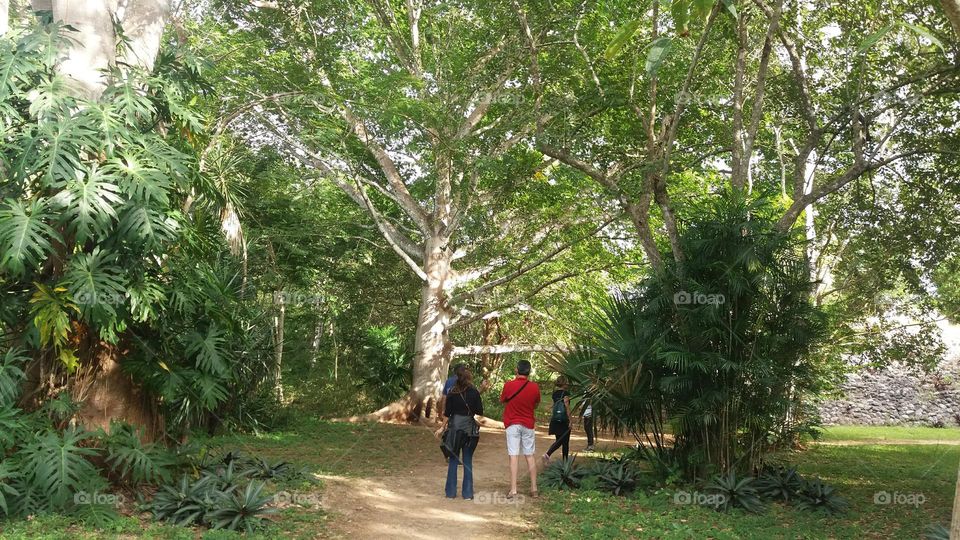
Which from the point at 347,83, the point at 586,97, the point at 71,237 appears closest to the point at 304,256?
the point at 347,83

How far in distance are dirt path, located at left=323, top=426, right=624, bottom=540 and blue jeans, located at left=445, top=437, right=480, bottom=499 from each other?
108 mm

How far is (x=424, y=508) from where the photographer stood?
8500 mm

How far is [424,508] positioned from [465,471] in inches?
26.7

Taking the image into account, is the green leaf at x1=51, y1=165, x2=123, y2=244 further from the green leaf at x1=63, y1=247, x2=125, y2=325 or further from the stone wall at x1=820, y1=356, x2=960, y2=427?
the stone wall at x1=820, y1=356, x2=960, y2=427

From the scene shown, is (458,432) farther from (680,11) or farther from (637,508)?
(680,11)

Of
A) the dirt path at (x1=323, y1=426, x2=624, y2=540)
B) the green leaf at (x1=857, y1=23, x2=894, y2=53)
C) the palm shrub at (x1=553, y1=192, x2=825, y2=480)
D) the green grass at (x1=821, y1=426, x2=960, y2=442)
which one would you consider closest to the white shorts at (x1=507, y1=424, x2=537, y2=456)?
the dirt path at (x1=323, y1=426, x2=624, y2=540)

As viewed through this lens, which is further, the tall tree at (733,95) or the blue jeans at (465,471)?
the tall tree at (733,95)

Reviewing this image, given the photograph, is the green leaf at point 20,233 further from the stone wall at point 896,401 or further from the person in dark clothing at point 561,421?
the stone wall at point 896,401

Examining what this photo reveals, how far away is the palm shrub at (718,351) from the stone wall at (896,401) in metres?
20.3

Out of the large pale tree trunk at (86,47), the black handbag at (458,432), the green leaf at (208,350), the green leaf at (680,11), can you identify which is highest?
the large pale tree trunk at (86,47)

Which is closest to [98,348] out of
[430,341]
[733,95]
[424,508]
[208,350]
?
[208,350]

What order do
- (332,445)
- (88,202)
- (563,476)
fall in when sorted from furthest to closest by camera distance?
(332,445), (563,476), (88,202)

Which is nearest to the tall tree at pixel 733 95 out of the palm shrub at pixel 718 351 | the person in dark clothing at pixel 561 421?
the palm shrub at pixel 718 351

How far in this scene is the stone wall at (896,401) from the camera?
27.8 m
